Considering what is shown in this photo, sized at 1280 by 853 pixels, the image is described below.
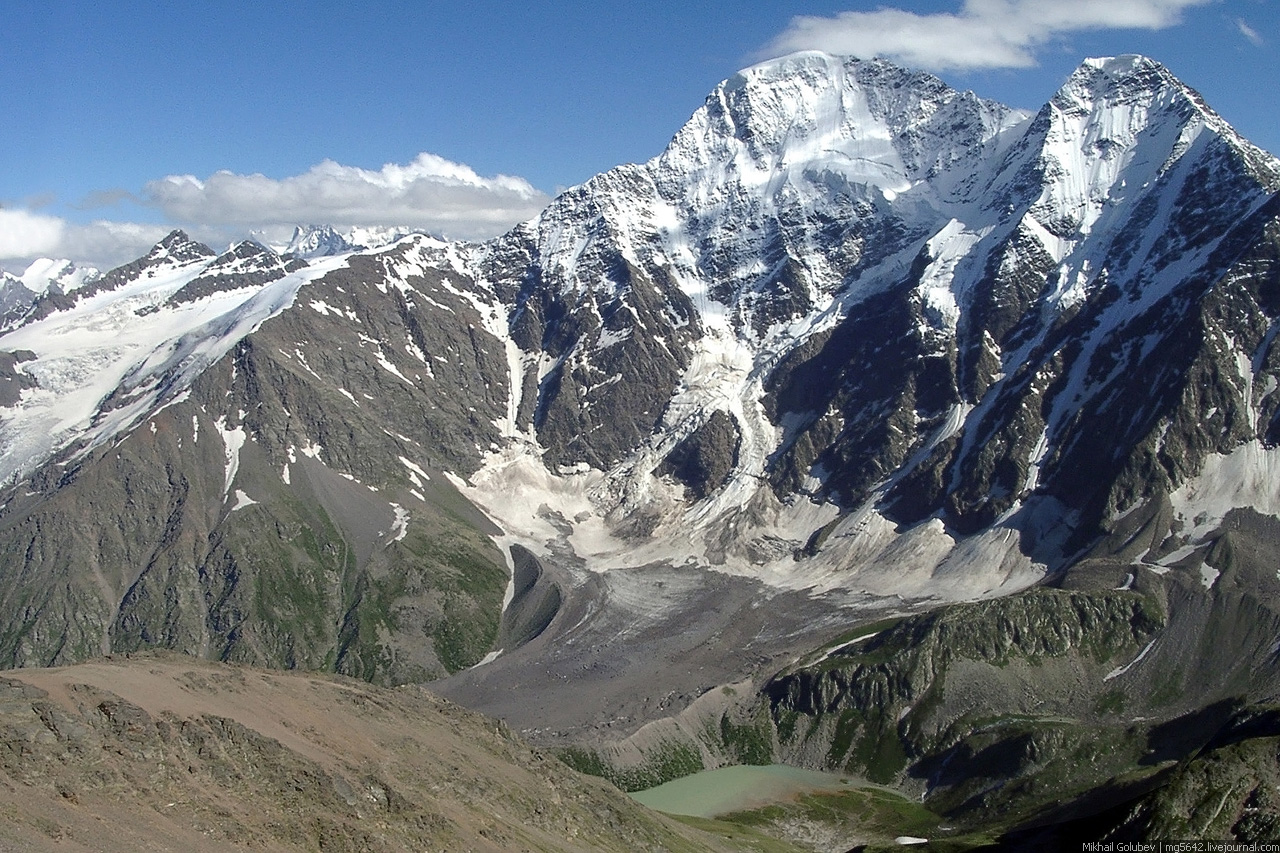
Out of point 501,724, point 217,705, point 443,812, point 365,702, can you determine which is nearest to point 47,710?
point 217,705

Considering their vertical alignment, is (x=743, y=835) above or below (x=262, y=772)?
below

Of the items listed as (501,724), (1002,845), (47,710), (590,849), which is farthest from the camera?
(501,724)

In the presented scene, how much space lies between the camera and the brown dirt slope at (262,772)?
79.5 meters

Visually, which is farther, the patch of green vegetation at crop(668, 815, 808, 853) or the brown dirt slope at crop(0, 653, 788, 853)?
the patch of green vegetation at crop(668, 815, 808, 853)

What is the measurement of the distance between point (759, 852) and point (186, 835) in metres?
105

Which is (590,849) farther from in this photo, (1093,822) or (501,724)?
(1093,822)

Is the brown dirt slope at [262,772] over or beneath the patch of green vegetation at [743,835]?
over

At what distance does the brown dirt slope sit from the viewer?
7950 cm

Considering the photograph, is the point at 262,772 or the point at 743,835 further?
the point at 743,835

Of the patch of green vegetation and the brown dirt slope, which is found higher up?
the brown dirt slope

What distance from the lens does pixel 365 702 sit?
132875 millimetres

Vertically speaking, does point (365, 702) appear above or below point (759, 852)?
above

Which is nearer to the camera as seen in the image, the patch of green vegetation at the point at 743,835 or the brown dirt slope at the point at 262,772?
the brown dirt slope at the point at 262,772

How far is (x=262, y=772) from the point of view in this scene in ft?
311
